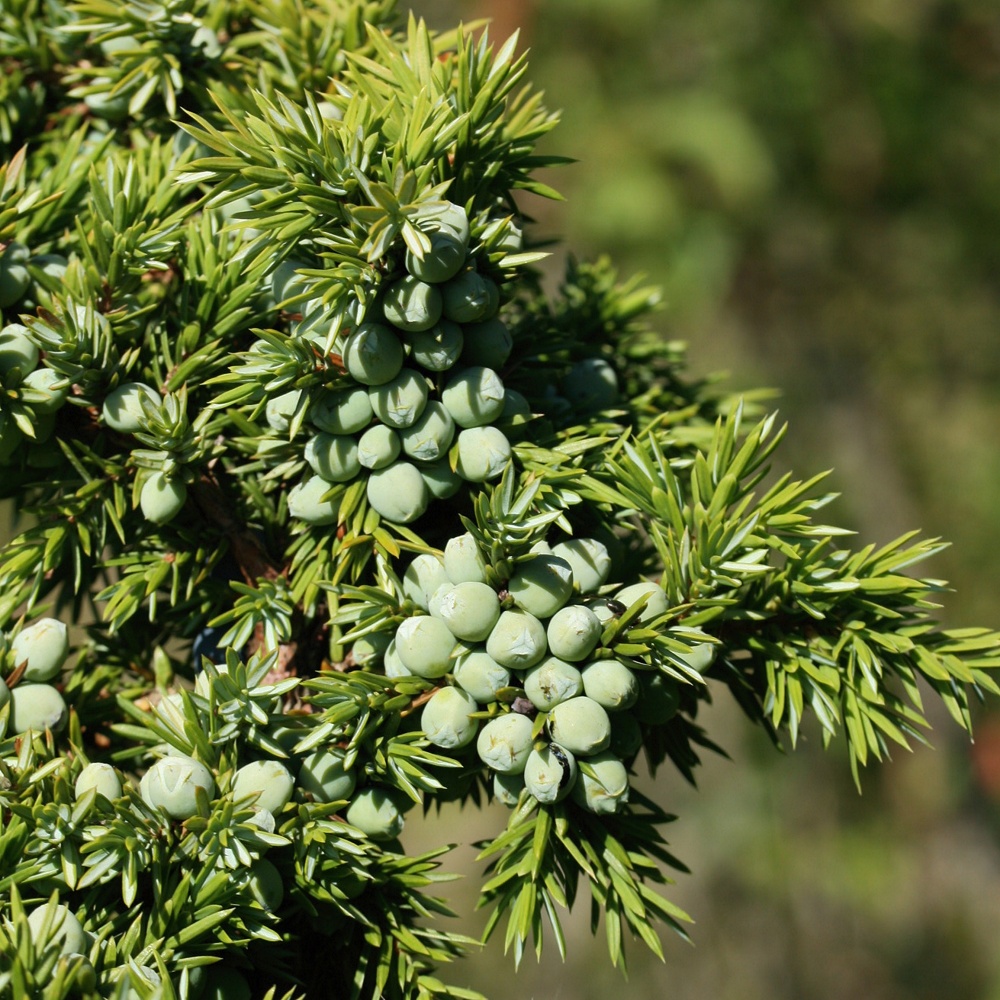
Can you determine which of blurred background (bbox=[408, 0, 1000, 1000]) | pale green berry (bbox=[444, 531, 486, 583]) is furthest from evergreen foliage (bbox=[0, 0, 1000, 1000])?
blurred background (bbox=[408, 0, 1000, 1000])

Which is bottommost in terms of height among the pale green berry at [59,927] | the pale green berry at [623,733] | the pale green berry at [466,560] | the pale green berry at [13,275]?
the pale green berry at [59,927]

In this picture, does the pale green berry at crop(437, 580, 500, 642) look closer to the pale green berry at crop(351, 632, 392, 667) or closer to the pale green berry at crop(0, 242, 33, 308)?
the pale green berry at crop(351, 632, 392, 667)

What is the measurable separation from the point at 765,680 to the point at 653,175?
2542 mm

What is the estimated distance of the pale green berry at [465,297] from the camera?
386 mm

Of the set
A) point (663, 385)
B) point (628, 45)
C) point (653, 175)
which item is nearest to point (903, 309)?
point (653, 175)

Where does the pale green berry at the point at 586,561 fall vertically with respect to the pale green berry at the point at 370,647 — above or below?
above

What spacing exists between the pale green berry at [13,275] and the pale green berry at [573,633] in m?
0.27

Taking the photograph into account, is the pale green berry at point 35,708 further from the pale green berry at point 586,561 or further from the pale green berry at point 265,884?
the pale green berry at point 586,561

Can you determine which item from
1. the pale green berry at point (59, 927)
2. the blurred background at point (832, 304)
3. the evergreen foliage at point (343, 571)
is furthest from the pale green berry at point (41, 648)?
the blurred background at point (832, 304)

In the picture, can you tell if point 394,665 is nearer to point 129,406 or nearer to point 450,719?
point 450,719

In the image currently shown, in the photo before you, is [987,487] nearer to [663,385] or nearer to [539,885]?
[663,385]

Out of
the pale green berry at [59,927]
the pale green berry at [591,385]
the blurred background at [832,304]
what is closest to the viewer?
the pale green berry at [59,927]

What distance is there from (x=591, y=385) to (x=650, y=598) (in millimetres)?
152

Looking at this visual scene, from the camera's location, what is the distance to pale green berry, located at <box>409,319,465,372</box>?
39 cm
